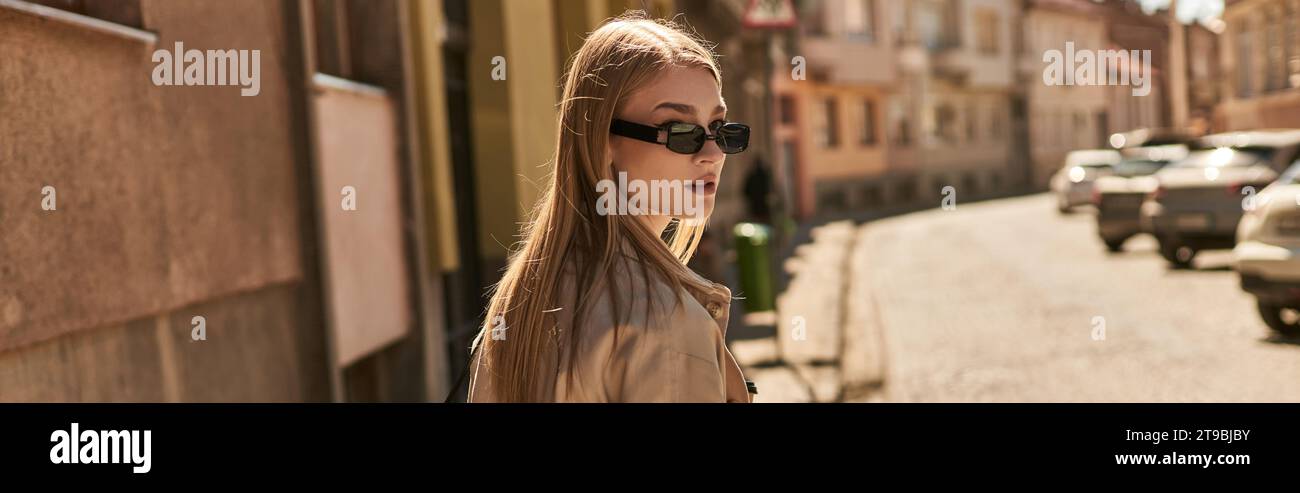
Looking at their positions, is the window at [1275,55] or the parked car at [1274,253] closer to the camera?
the parked car at [1274,253]

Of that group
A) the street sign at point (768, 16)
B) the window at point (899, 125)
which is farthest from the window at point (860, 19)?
the street sign at point (768, 16)

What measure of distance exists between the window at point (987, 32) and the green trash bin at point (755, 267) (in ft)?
131

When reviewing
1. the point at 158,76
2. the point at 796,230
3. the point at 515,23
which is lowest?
the point at 796,230

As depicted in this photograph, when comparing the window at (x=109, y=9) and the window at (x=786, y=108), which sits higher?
the window at (x=786, y=108)

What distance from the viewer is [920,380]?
8922 millimetres

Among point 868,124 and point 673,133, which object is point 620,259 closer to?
point 673,133

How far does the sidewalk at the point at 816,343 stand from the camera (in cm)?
858

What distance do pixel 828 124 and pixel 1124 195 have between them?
21.3 metres

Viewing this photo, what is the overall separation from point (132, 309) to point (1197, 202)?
13.2 meters

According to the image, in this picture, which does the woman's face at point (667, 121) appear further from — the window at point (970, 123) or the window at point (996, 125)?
the window at point (996, 125)

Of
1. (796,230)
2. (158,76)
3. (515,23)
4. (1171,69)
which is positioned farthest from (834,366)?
(1171,69)

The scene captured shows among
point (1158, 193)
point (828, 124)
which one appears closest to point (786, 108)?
point (828, 124)

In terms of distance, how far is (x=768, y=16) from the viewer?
14.8 meters
